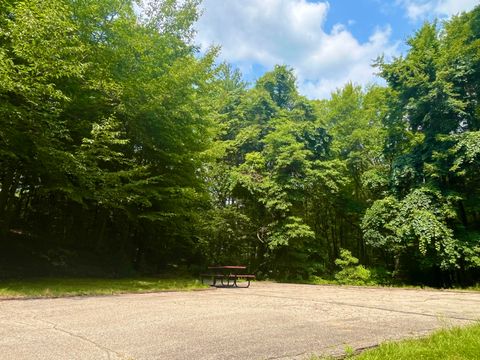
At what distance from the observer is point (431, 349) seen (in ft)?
11.8

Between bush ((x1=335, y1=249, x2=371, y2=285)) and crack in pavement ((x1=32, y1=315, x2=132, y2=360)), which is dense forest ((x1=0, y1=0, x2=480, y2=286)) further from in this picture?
crack in pavement ((x1=32, y1=315, x2=132, y2=360))

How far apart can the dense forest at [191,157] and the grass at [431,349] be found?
335 inches

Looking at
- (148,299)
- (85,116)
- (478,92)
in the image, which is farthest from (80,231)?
(478,92)

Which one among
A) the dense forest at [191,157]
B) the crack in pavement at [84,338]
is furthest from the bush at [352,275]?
the crack in pavement at [84,338]

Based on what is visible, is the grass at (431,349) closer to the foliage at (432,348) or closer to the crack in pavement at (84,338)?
the foliage at (432,348)

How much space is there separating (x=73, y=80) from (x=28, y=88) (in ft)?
13.2

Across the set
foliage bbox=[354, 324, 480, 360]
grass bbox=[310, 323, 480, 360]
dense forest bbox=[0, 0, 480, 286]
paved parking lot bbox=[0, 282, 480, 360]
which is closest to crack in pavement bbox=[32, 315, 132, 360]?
paved parking lot bbox=[0, 282, 480, 360]

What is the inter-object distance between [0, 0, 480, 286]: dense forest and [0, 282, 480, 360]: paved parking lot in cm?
506

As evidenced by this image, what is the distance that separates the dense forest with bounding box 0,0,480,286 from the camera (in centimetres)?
985

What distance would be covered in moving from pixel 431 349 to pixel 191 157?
1184cm

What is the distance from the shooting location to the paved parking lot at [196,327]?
3.63 m

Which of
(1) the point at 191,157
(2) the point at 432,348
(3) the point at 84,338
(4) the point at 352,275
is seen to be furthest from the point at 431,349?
(4) the point at 352,275

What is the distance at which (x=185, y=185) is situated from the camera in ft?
49.1

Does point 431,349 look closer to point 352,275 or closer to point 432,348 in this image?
point 432,348
